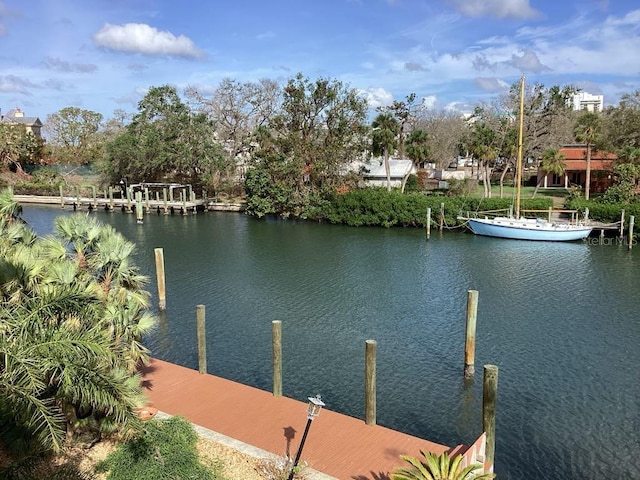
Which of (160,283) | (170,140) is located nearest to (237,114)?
(170,140)

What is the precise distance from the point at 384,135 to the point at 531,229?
18226 millimetres

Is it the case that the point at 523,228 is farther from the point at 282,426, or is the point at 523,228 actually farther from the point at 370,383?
the point at 282,426

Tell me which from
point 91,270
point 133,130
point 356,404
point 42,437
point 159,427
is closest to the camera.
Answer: point 42,437

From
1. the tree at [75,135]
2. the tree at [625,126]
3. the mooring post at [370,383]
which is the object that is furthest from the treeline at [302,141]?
the mooring post at [370,383]

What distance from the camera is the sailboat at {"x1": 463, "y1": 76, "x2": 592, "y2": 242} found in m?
37.2

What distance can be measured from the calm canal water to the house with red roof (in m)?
19.7

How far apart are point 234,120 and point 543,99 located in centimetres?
3391

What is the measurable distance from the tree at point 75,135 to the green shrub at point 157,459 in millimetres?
83184

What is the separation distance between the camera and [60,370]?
7.27m

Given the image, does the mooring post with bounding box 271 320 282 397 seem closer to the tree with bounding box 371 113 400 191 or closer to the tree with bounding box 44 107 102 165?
the tree with bounding box 371 113 400 191

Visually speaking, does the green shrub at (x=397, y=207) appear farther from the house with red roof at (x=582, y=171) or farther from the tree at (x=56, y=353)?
the tree at (x=56, y=353)

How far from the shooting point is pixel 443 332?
1928cm

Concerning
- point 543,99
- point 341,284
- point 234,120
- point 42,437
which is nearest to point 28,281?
point 42,437

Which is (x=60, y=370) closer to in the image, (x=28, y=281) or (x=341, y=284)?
(x=28, y=281)
